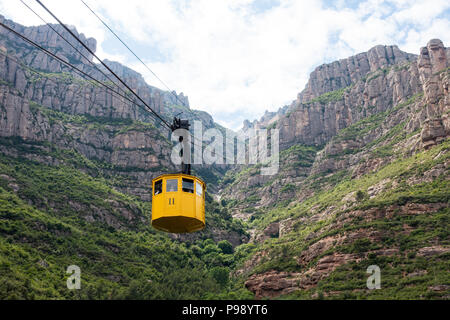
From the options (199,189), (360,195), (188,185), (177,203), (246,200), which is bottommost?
(177,203)

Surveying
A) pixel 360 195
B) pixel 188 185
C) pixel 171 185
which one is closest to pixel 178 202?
pixel 171 185

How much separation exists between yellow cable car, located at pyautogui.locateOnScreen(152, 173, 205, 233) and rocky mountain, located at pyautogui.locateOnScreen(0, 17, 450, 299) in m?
32.6

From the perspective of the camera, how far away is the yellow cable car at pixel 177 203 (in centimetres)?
2527

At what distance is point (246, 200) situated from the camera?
16562 centimetres

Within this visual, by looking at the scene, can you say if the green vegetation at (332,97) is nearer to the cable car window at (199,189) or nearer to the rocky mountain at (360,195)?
the rocky mountain at (360,195)

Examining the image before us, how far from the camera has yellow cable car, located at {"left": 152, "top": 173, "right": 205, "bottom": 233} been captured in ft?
82.9

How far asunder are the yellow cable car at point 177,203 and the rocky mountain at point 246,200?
3263 centimetres

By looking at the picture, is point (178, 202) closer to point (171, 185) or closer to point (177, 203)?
point (177, 203)

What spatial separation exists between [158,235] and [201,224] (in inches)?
3402

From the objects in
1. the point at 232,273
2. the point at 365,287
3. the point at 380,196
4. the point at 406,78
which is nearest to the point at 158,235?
the point at 232,273

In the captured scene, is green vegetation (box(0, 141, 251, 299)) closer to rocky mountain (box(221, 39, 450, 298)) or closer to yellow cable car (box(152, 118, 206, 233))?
rocky mountain (box(221, 39, 450, 298))

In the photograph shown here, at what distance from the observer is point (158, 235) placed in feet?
362

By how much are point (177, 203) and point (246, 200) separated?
142 m

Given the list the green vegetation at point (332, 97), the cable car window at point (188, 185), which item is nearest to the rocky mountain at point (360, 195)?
the green vegetation at point (332, 97)
